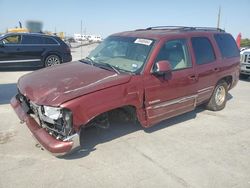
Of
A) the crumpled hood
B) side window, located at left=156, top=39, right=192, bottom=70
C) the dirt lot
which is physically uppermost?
side window, located at left=156, top=39, right=192, bottom=70

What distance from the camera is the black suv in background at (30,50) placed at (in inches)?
451

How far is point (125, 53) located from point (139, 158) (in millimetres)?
1908

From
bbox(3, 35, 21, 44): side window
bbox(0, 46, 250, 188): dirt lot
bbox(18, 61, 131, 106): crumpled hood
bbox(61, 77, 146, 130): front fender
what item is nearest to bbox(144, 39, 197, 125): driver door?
bbox(61, 77, 146, 130): front fender

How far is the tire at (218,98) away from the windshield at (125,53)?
239cm

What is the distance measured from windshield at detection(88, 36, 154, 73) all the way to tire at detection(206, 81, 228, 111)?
2.39 metres

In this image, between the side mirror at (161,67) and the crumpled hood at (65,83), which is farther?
the side mirror at (161,67)

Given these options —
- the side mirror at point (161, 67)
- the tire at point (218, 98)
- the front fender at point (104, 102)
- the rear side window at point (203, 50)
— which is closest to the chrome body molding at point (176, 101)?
the front fender at point (104, 102)

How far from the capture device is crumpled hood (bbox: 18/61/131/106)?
3666 millimetres

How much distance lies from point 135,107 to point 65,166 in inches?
54.5

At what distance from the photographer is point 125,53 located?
4.90 m

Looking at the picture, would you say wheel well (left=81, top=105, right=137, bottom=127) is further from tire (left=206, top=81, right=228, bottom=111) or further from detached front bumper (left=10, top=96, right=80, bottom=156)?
tire (left=206, top=81, right=228, bottom=111)

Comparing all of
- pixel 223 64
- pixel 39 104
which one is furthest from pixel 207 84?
pixel 39 104

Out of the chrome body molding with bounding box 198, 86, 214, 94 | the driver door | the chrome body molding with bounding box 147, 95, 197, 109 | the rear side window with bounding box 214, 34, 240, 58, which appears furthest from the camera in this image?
the rear side window with bounding box 214, 34, 240, 58

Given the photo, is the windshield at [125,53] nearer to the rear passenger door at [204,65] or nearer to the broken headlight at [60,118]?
the rear passenger door at [204,65]
